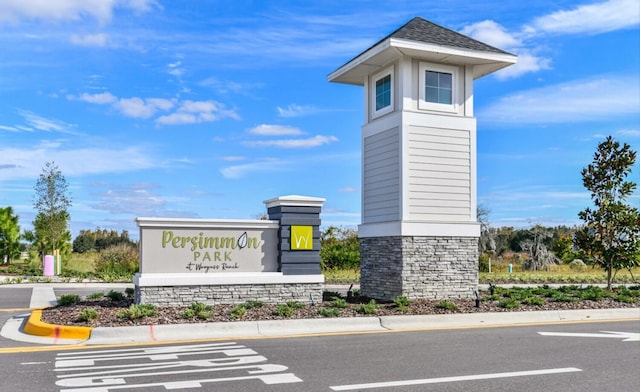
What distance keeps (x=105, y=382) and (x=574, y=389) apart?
568 cm

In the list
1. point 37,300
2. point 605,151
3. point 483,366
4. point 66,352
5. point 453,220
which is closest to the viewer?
point 483,366

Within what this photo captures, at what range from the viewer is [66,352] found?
1011cm

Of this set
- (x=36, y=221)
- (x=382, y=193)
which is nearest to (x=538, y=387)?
(x=382, y=193)

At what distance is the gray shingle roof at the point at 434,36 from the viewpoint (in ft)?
52.4

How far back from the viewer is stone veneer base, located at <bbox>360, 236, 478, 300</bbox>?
15.7 metres

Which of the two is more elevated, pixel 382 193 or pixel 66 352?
pixel 382 193

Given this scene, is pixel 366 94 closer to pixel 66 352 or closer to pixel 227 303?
pixel 227 303

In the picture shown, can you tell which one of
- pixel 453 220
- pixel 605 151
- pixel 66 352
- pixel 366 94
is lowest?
pixel 66 352

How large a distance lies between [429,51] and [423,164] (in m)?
2.74

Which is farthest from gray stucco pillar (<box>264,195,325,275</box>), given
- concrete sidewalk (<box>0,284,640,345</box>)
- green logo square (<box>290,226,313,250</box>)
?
concrete sidewalk (<box>0,284,640,345</box>)

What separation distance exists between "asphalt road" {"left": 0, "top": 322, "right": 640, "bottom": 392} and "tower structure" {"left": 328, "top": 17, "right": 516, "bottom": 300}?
4140mm

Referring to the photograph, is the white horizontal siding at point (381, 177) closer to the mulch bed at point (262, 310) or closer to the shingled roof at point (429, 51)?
the shingled roof at point (429, 51)

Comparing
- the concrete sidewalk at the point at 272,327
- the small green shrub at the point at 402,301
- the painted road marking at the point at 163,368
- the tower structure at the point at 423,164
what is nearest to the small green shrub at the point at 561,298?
the concrete sidewalk at the point at 272,327

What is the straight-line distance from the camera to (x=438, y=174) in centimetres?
1638
